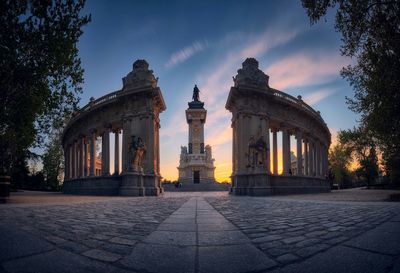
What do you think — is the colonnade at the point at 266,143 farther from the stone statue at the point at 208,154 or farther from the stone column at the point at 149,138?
the stone statue at the point at 208,154

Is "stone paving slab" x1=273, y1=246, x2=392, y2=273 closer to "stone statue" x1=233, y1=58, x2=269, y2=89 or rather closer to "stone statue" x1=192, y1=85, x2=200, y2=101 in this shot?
"stone statue" x1=233, y1=58, x2=269, y2=89

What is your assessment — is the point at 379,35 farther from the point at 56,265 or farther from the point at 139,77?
the point at 139,77

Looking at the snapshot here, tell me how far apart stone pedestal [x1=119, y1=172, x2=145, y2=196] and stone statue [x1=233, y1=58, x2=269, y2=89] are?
12494mm

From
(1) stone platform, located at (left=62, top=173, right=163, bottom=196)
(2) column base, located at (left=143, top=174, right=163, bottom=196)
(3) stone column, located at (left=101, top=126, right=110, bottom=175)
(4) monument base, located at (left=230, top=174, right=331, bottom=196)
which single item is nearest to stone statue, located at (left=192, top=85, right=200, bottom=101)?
(3) stone column, located at (left=101, top=126, right=110, bottom=175)

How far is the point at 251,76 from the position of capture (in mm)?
24625

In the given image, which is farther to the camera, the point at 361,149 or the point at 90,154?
the point at 361,149

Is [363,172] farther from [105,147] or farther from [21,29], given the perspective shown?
[21,29]

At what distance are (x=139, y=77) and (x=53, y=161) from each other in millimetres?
28081

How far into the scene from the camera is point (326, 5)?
29.8ft

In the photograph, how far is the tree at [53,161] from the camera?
4297 centimetres

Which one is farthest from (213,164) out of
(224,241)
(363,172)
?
(224,241)

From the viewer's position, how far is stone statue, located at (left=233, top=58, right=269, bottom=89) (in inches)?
959

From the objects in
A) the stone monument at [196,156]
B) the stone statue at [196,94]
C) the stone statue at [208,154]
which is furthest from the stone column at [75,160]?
the stone statue at [196,94]

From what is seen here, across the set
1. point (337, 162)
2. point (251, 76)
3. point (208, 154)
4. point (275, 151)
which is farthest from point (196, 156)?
point (337, 162)
